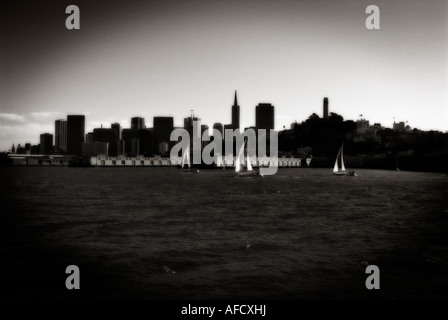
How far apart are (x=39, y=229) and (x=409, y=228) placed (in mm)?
32136

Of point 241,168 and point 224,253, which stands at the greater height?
point 241,168

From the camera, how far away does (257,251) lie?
27.1 meters

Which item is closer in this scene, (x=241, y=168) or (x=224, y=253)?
(x=224, y=253)

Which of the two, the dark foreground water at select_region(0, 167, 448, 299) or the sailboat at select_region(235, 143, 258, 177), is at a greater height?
the sailboat at select_region(235, 143, 258, 177)

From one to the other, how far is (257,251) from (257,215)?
18.4 metres

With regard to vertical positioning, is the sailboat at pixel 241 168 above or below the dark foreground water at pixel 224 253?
above

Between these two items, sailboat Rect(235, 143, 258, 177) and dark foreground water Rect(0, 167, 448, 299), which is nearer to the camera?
dark foreground water Rect(0, 167, 448, 299)

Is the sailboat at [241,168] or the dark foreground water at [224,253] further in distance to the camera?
the sailboat at [241,168]
